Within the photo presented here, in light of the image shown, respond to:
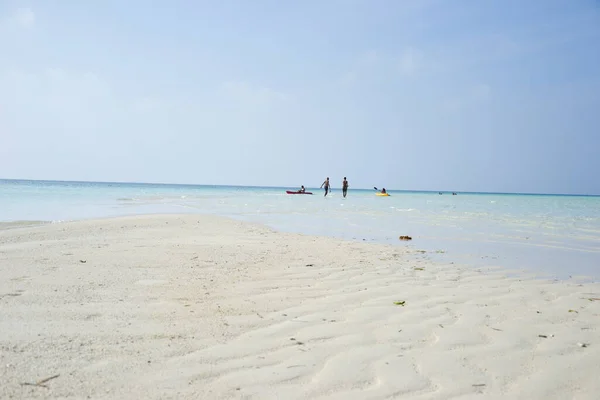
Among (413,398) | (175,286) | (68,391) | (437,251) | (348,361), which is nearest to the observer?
(68,391)

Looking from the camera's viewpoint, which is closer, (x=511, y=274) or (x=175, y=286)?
(x=175, y=286)

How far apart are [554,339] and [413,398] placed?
1.78m

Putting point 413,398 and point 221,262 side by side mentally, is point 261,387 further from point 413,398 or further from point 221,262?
point 221,262

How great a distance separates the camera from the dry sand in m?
2.44

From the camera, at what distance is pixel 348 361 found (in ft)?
9.20

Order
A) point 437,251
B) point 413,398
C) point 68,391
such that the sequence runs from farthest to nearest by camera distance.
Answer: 1. point 437,251
2. point 413,398
3. point 68,391

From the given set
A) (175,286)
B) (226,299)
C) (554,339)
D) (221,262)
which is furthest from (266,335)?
(221,262)

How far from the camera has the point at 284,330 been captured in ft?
11.0

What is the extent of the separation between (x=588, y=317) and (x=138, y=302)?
436 cm

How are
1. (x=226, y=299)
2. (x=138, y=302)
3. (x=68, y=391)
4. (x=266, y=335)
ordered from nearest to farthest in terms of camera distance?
(x=68, y=391), (x=266, y=335), (x=138, y=302), (x=226, y=299)

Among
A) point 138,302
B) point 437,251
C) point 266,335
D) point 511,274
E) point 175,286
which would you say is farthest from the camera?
point 437,251

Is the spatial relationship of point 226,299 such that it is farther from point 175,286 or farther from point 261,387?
point 261,387

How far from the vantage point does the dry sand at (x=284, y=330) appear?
8.02 ft

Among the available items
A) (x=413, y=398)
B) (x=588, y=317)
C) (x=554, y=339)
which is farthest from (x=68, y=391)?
(x=588, y=317)
